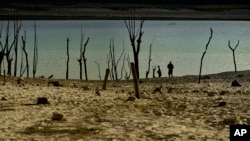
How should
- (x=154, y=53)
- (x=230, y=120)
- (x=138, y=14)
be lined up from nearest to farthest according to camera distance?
(x=230, y=120)
(x=154, y=53)
(x=138, y=14)

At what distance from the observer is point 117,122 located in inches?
371

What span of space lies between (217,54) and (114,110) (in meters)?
29.3

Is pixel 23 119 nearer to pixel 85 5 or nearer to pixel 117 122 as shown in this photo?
pixel 117 122

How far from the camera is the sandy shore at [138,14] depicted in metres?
82.9

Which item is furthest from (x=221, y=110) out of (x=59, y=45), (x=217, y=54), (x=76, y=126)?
(x=59, y=45)

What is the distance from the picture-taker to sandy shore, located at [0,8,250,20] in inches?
3263

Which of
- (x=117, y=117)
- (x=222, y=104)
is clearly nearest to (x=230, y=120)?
(x=117, y=117)

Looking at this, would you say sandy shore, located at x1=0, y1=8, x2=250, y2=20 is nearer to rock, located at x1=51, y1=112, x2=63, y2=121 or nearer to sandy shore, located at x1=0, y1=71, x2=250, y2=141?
sandy shore, located at x1=0, y1=71, x2=250, y2=141

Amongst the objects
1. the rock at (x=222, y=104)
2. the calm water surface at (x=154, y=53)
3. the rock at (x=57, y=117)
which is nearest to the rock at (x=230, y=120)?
the rock at (x=222, y=104)

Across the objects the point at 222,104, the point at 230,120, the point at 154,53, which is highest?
the point at 154,53

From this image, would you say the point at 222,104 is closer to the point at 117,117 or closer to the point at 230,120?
the point at 230,120

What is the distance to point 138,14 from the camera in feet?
264

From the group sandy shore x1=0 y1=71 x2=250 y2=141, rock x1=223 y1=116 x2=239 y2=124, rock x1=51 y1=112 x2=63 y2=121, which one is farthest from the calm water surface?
rock x1=223 y1=116 x2=239 y2=124

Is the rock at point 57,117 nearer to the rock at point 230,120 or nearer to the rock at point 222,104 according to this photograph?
the rock at point 230,120
